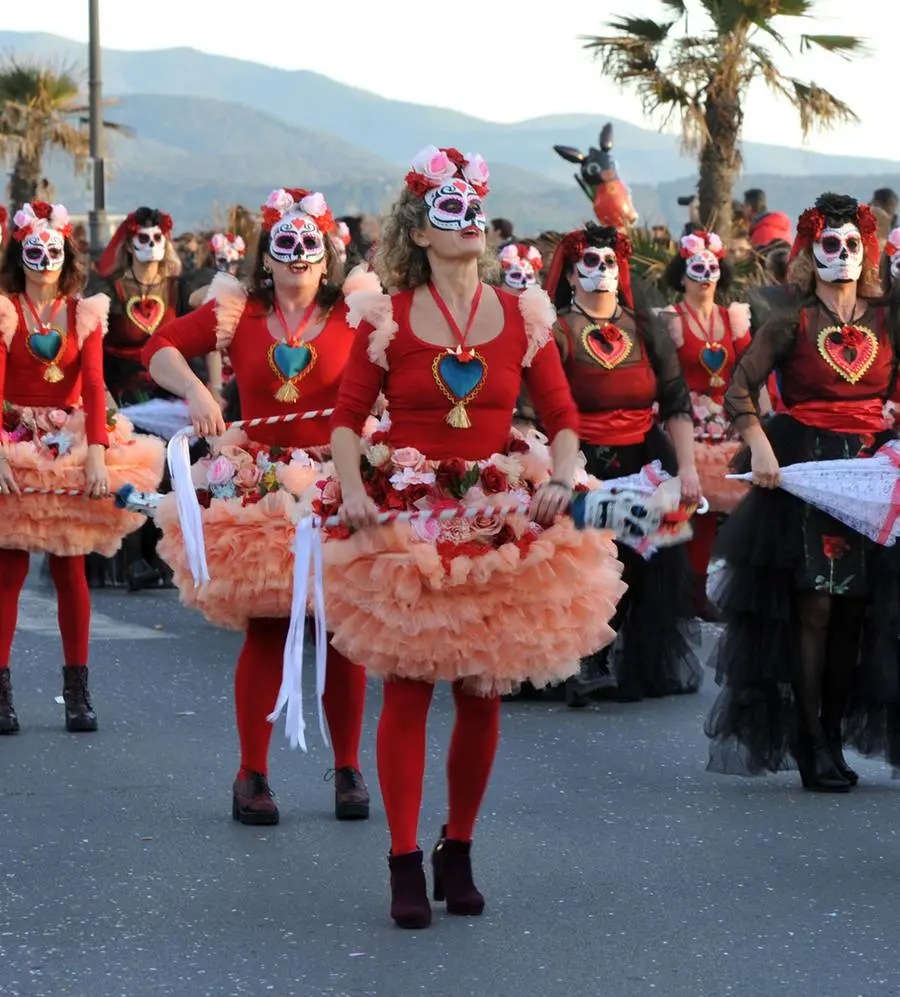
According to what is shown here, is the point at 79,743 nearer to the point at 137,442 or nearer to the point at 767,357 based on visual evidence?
the point at 137,442

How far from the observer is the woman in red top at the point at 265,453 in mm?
7246

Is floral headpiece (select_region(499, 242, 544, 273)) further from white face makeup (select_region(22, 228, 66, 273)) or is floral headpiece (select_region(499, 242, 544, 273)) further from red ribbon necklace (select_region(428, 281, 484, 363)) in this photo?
red ribbon necklace (select_region(428, 281, 484, 363))

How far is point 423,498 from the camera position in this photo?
5.96 metres

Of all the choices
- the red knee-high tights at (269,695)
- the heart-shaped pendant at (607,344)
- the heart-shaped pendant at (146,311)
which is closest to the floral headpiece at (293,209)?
the red knee-high tights at (269,695)

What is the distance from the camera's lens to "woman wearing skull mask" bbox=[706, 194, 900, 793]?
786 cm

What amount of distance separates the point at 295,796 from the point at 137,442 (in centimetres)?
232

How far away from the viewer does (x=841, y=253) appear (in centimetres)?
793

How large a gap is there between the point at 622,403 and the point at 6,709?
303 cm

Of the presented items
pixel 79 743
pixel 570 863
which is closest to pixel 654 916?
pixel 570 863

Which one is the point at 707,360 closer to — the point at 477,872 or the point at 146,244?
the point at 146,244

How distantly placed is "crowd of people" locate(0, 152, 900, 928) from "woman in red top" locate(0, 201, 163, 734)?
12mm

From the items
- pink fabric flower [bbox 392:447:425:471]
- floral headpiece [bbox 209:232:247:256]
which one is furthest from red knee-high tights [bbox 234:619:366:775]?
floral headpiece [bbox 209:232:247:256]

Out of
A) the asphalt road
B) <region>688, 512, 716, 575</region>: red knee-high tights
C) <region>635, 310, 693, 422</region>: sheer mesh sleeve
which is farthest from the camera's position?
<region>688, 512, 716, 575</region>: red knee-high tights

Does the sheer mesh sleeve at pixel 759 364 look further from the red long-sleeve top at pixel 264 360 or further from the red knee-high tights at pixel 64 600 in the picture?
the red knee-high tights at pixel 64 600
